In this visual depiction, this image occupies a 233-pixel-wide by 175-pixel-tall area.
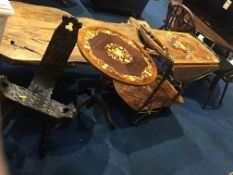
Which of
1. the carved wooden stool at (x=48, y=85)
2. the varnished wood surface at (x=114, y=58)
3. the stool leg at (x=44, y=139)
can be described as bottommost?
the stool leg at (x=44, y=139)

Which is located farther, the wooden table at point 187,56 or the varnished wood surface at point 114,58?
the wooden table at point 187,56

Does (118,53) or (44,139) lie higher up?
(118,53)

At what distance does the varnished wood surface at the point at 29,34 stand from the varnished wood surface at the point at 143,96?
0.68 meters

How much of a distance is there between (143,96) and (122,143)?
1.97ft

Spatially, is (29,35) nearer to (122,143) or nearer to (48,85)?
(48,85)

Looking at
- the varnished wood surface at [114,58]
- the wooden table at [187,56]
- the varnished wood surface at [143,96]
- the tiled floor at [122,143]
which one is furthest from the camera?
the wooden table at [187,56]

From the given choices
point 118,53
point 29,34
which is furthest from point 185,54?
point 29,34

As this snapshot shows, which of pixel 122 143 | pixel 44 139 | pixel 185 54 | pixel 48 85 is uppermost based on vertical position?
pixel 185 54

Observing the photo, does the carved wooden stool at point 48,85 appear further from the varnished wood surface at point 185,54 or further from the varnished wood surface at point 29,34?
the varnished wood surface at point 185,54

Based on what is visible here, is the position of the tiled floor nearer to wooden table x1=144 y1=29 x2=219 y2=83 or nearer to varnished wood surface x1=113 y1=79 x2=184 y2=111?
varnished wood surface x1=113 y1=79 x2=184 y2=111

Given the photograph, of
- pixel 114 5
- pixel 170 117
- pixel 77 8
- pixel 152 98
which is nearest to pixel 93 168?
pixel 152 98

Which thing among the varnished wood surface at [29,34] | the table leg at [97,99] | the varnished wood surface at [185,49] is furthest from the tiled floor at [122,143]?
the varnished wood surface at [185,49]

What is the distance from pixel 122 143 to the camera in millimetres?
3020

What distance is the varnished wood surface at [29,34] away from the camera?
251 cm
